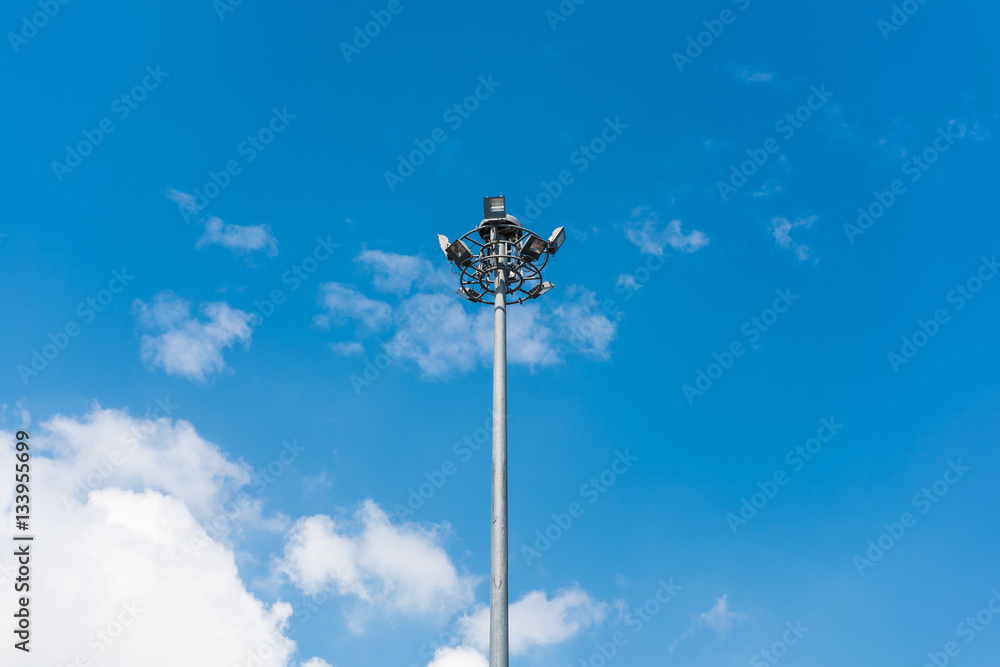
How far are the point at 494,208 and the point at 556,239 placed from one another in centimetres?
174

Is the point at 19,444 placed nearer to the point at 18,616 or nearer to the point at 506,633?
the point at 18,616

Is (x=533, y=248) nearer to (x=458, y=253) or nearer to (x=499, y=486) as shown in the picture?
(x=458, y=253)

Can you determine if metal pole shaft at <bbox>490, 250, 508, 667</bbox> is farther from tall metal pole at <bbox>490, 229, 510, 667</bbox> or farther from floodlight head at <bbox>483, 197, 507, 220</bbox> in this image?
floodlight head at <bbox>483, 197, 507, 220</bbox>

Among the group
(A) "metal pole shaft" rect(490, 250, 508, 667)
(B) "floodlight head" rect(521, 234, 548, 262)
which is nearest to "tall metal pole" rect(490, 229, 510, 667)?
(A) "metal pole shaft" rect(490, 250, 508, 667)

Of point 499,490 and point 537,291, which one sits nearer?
point 499,490

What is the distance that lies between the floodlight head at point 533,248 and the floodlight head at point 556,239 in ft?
0.91

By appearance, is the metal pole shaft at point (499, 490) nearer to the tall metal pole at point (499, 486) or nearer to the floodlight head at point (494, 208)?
the tall metal pole at point (499, 486)

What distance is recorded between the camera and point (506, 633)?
15.2 metres

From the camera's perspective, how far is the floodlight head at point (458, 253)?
20.1 m

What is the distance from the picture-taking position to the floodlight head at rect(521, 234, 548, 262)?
20.0m

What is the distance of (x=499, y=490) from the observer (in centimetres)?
1669

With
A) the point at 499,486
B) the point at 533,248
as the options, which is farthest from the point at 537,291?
the point at 499,486

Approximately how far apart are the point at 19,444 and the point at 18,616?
16.4 feet

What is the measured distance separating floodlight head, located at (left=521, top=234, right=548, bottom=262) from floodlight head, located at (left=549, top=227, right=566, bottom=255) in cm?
28
